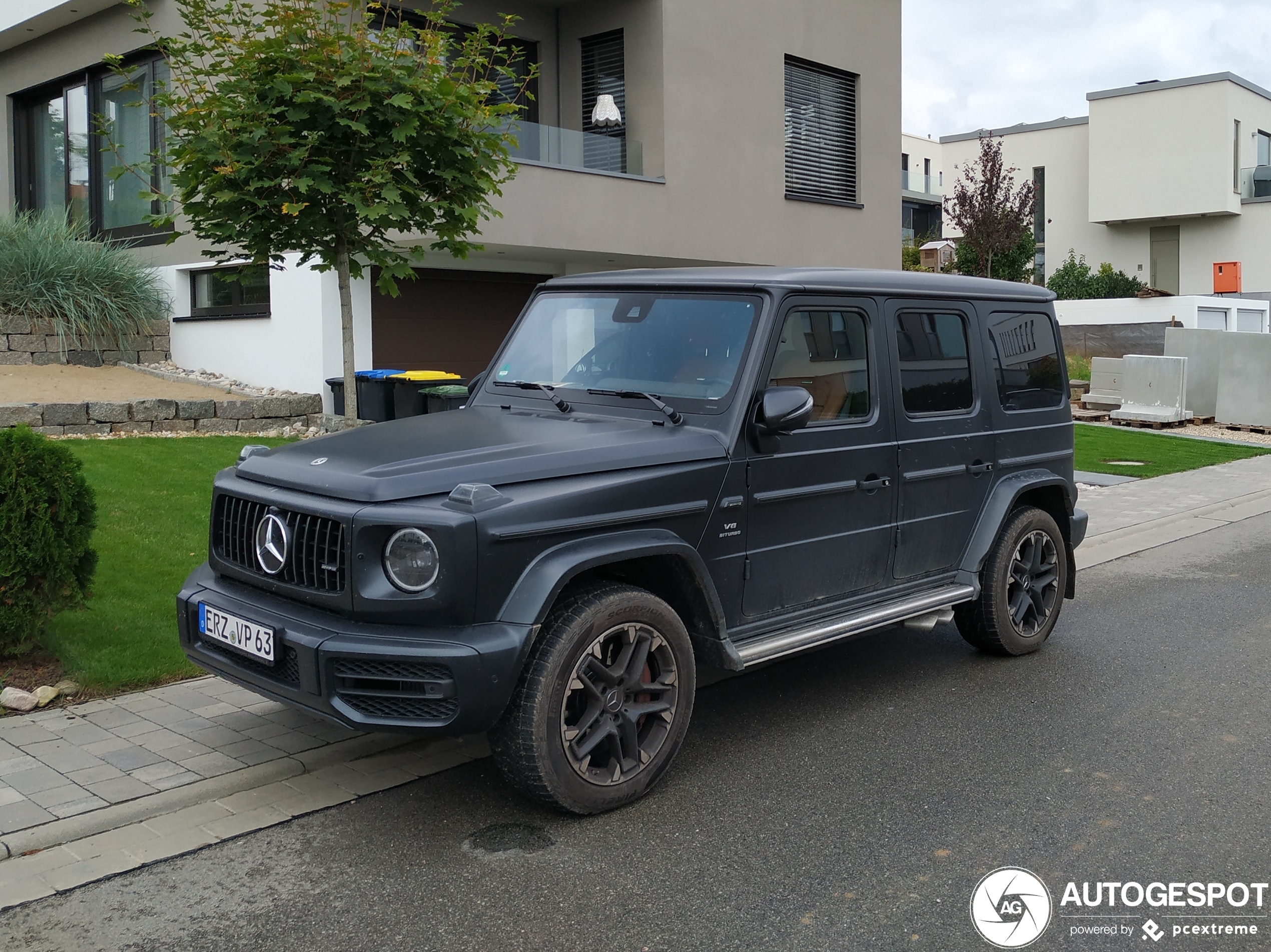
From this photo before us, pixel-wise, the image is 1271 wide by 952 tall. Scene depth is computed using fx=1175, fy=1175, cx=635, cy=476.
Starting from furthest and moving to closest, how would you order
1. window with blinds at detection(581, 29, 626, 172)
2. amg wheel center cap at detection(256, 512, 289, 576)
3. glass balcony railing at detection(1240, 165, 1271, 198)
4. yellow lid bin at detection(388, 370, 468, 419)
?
glass balcony railing at detection(1240, 165, 1271, 198)
window with blinds at detection(581, 29, 626, 172)
yellow lid bin at detection(388, 370, 468, 419)
amg wheel center cap at detection(256, 512, 289, 576)

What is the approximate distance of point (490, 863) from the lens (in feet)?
12.7

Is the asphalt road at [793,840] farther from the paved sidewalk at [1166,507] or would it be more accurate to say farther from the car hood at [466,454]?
the paved sidewalk at [1166,507]

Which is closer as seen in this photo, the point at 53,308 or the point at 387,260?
the point at 387,260

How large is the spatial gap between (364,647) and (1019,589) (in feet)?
12.7

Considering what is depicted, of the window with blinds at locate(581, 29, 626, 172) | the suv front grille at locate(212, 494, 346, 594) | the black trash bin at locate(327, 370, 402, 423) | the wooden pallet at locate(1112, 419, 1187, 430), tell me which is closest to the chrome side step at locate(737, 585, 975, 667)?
the suv front grille at locate(212, 494, 346, 594)

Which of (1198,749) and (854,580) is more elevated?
(854,580)

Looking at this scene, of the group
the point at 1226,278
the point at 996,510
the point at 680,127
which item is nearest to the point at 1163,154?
the point at 1226,278

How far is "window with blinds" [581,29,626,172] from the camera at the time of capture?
1717 cm

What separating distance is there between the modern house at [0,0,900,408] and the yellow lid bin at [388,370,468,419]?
1.74 metres

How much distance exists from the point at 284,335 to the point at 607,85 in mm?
6605

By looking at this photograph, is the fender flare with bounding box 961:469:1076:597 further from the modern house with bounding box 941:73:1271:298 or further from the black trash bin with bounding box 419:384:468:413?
the modern house with bounding box 941:73:1271:298

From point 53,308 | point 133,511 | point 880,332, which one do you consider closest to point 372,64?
point 133,511

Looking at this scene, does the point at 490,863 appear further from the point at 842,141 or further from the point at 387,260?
the point at 842,141

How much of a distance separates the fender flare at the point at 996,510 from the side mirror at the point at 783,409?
1.61m
